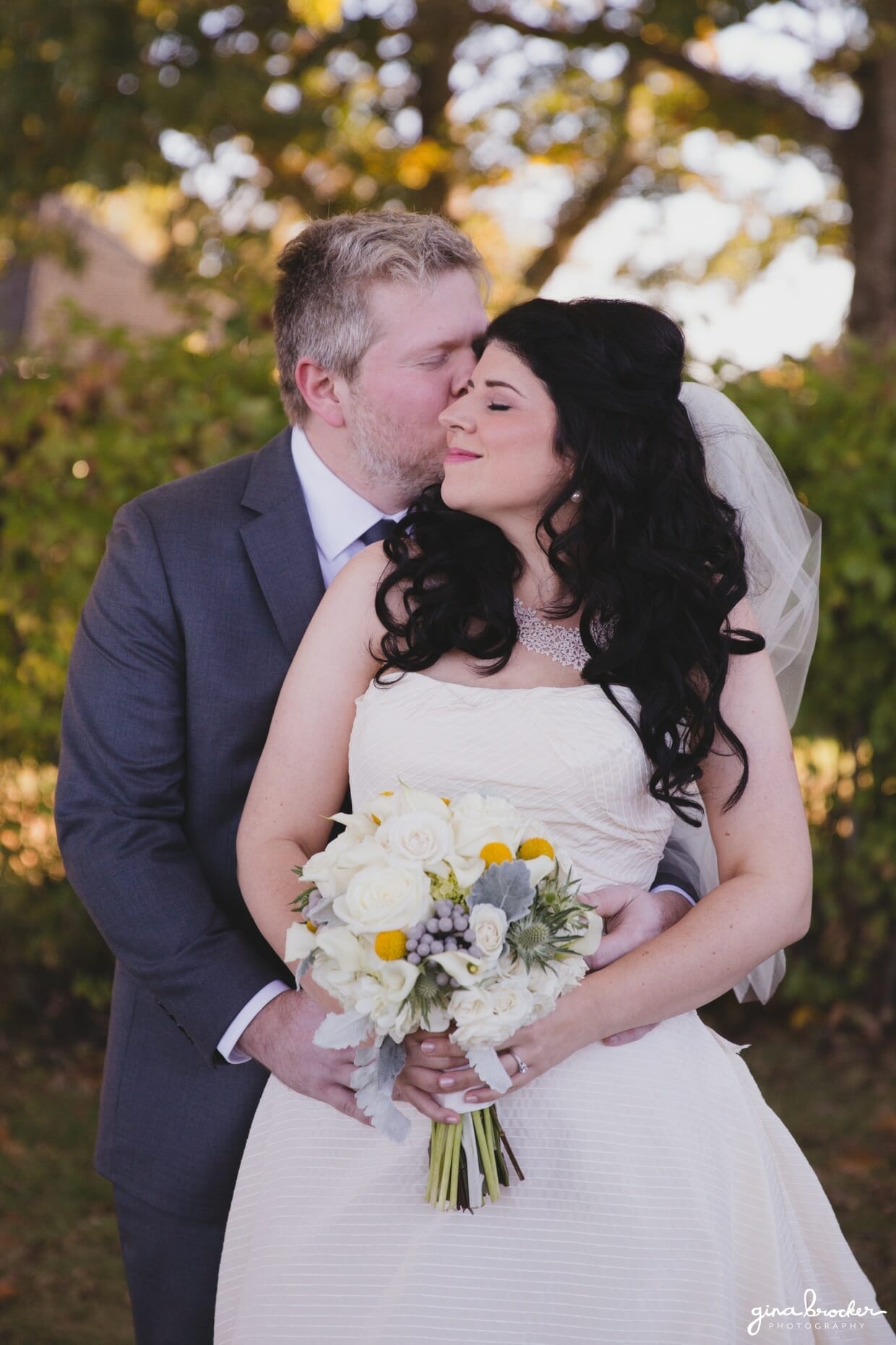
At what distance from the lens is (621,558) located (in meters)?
2.73

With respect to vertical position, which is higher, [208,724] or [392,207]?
[208,724]

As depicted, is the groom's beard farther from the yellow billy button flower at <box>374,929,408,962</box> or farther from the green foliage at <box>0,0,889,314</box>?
the green foliage at <box>0,0,889,314</box>

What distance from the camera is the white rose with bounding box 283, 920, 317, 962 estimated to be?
2020mm

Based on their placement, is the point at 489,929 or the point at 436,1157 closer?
the point at 489,929

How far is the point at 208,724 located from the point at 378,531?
0.66 metres

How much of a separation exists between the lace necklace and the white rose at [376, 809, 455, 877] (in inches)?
31.4

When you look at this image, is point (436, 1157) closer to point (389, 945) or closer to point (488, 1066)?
point (488, 1066)

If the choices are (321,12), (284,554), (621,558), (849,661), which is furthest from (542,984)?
(321,12)

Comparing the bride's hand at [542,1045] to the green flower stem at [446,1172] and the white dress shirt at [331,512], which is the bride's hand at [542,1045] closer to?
the green flower stem at [446,1172]

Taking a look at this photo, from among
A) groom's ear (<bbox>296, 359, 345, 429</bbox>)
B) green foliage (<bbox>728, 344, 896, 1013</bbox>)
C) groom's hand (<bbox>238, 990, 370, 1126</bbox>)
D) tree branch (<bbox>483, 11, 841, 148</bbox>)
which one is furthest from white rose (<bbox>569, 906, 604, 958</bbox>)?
tree branch (<bbox>483, 11, 841, 148</bbox>)

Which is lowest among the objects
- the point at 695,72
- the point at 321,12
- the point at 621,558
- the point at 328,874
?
the point at 328,874

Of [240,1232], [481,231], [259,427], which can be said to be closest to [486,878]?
[240,1232]

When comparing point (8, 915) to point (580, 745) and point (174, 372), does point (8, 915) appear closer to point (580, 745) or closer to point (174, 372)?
point (174, 372)

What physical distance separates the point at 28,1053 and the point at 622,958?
412 cm
